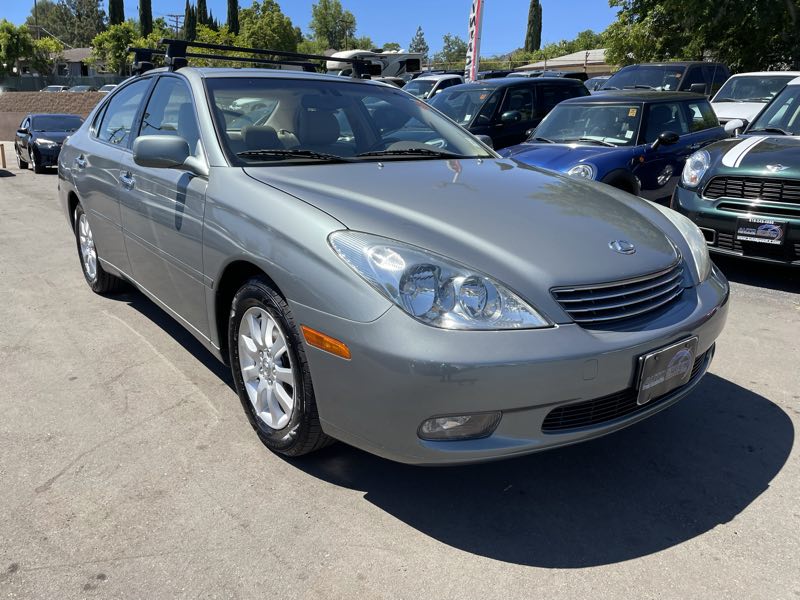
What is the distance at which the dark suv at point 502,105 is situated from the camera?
9.95m

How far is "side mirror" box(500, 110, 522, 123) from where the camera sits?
9680mm

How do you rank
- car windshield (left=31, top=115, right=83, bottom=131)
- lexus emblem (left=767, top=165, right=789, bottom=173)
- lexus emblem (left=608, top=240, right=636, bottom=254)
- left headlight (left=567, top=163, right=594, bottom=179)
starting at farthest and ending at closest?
car windshield (left=31, top=115, right=83, bottom=131) < left headlight (left=567, top=163, right=594, bottom=179) < lexus emblem (left=767, top=165, right=789, bottom=173) < lexus emblem (left=608, top=240, right=636, bottom=254)

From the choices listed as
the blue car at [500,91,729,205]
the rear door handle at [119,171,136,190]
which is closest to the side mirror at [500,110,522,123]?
the blue car at [500,91,729,205]

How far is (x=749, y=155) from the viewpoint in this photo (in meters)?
5.52

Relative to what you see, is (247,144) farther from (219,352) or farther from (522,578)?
(522,578)

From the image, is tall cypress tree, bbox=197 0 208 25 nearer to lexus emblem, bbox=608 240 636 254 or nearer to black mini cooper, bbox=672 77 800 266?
black mini cooper, bbox=672 77 800 266

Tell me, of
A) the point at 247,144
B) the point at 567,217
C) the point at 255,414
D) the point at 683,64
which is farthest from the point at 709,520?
the point at 683,64

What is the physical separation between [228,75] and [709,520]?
9.96 feet

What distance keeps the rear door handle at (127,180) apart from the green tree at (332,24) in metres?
102

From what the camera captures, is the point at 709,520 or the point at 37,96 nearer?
the point at 709,520

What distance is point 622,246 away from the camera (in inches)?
106

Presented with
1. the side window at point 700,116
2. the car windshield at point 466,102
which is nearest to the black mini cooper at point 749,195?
the side window at point 700,116

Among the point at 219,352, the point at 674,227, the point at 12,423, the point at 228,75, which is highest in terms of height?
the point at 228,75

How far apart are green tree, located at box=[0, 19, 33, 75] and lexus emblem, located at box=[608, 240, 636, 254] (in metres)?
64.1
